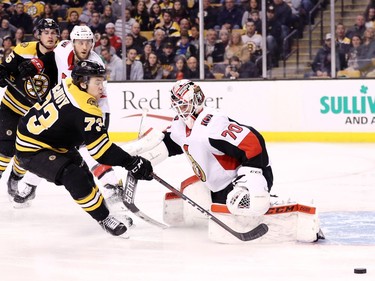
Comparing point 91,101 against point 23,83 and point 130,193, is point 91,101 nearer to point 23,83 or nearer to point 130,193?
point 130,193

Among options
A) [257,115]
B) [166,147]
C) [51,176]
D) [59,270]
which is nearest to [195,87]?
[166,147]

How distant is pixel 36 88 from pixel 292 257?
7.21 feet

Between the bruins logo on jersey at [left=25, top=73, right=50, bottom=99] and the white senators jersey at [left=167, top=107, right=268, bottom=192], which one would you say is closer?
the white senators jersey at [left=167, top=107, right=268, bottom=192]

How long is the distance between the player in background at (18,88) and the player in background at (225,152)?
1347 millimetres

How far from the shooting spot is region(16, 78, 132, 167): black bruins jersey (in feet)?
14.5

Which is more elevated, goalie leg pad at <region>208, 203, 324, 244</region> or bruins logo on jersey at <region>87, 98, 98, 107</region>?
bruins logo on jersey at <region>87, 98, 98, 107</region>

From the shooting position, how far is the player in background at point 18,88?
5594mm

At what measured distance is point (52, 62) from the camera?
5625 millimetres

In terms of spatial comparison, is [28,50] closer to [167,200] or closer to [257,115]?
[167,200]

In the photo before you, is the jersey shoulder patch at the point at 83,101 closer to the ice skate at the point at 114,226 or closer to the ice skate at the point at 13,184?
the ice skate at the point at 114,226

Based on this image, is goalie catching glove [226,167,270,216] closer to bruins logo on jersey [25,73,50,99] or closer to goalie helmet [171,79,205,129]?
goalie helmet [171,79,205,129]

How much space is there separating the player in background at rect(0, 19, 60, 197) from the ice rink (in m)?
0.34

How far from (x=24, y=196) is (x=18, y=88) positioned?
651mm

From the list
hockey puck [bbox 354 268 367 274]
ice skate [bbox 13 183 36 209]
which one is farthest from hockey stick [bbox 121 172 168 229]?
hockey puck [bbox 354 268 367 274]
